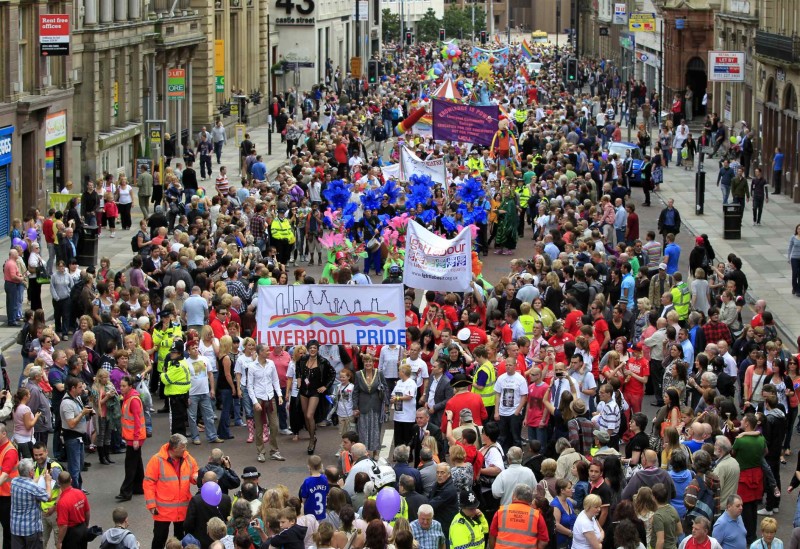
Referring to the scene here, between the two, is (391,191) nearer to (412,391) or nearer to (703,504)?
(412,391)

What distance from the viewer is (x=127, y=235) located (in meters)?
36.5

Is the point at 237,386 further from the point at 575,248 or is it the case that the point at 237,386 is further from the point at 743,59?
the point at 743,59

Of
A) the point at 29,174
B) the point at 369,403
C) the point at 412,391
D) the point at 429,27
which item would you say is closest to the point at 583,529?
the point at 412,391

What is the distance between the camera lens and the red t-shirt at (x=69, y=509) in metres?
14.2

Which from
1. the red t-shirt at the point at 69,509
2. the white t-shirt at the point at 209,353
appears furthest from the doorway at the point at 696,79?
the red t-shirt at the point at 69,509

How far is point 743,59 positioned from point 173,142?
1732 cm

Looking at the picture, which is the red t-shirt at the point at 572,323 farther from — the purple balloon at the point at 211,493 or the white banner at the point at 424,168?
the white banner at the point at 424,168

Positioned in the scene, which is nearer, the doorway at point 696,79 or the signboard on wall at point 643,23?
the signboard on wall at point 643,23

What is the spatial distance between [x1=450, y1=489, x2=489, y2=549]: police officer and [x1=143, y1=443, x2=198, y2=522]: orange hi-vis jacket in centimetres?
274

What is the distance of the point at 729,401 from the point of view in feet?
53.6

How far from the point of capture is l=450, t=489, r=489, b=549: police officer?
13367mm

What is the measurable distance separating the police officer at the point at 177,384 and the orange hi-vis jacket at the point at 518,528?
653 centimetres

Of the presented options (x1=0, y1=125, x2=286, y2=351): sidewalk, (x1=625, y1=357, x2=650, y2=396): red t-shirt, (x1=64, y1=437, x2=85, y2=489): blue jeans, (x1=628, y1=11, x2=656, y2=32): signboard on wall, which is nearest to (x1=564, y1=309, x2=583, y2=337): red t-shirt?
(x1=625, y1=357, x2=650, y2=396): red t-shirt

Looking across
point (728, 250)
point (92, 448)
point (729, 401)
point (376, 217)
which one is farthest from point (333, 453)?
point (728, 250)
